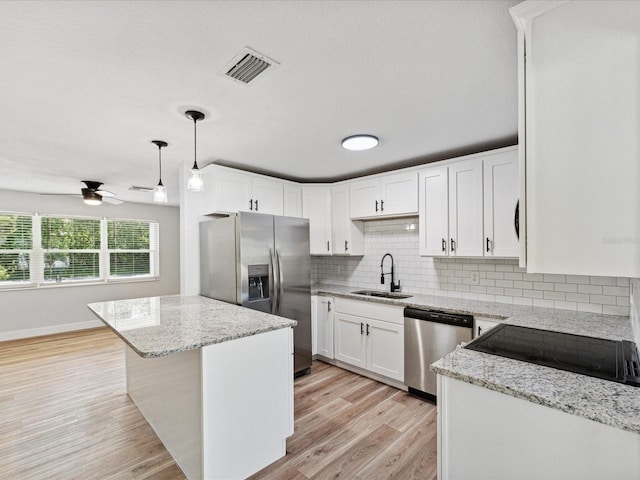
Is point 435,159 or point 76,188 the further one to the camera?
point 76,188

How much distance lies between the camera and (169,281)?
6586 millimetres

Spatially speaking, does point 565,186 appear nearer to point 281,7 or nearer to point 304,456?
point 281,7

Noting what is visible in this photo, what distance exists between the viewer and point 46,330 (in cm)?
523

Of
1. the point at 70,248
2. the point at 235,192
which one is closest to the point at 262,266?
the point at 235,192

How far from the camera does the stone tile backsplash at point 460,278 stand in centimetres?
246

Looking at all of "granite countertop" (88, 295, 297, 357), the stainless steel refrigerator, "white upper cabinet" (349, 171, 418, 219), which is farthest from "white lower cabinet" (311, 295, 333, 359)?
"granite countertop" (88, 295, 297, 357)

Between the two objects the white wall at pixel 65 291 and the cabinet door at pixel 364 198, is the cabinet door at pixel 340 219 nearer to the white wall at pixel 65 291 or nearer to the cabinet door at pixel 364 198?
the cabinet door at pixel 364 198

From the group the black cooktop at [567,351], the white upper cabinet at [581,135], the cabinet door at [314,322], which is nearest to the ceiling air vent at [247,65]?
the white upper cabinet at [581,135]

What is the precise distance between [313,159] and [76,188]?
3.97 metres

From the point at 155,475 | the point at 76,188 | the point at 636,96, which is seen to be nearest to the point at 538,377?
the point at 636,96

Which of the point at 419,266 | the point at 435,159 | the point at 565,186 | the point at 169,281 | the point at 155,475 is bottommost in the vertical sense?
the point at 155,475

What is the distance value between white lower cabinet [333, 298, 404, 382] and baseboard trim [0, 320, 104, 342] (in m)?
4.79

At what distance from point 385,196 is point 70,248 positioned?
5.49m

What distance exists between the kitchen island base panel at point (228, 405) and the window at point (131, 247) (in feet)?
15.1
